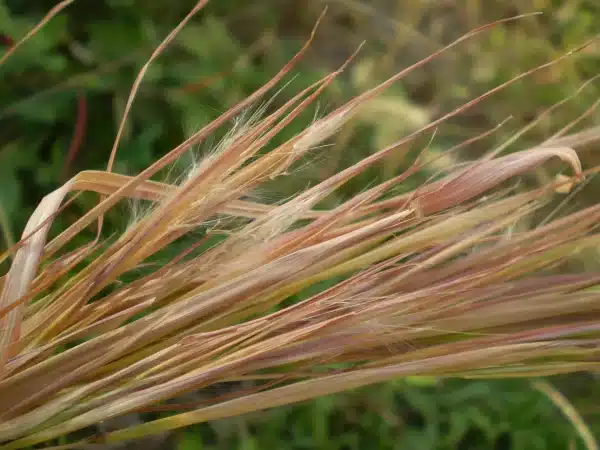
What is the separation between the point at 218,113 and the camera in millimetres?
892

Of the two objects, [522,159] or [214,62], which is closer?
[522,159]

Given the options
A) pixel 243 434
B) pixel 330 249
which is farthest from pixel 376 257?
pixel 243 434

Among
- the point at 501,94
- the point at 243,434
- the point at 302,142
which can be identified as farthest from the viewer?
the point at 501,94

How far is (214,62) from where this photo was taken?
0.98 metres

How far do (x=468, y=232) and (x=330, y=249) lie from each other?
0.15 metres

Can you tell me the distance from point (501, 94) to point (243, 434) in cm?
75

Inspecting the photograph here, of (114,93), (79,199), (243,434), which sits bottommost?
(243,434)

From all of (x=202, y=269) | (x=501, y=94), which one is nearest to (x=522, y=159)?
(x=202, y=269)

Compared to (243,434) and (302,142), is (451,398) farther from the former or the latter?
(302,142)

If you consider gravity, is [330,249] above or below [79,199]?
below

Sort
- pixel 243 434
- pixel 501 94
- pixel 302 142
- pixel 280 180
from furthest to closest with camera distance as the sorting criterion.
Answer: pixel 501 94, pixel 280 180, pixel 243 434, pixel 302 142

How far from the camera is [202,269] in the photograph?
1.83ft

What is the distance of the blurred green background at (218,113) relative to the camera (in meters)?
0.85

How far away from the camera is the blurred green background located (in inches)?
33.6
